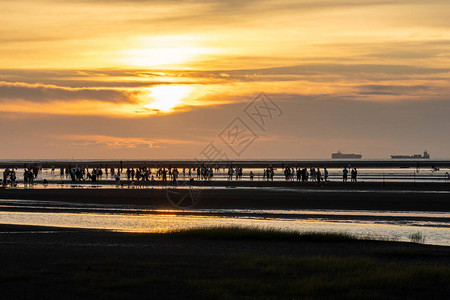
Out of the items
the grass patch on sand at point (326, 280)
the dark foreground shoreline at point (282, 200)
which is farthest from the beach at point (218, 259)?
the dark foreground shoreline at point (282, 200)

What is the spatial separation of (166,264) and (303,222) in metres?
15.8

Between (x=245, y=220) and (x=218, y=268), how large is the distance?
16.6m

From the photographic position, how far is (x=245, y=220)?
33844mm

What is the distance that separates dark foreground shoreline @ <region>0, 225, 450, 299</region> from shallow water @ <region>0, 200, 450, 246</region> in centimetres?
467

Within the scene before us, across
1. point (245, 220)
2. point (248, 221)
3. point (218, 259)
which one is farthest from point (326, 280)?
point (245, 220)

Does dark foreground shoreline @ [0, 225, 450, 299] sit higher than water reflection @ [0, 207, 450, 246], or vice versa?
dark foreground shoreline @ [0, 225, 450, 299]

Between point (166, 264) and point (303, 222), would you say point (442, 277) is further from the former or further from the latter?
point (303, 222)

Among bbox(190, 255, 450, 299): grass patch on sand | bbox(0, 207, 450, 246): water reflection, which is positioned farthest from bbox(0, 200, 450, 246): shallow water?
bbox(190, 255, 450, 299): grass patch on sand

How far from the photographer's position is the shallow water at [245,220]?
1137 inches

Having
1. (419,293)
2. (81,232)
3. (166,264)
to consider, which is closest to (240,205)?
(81,232)

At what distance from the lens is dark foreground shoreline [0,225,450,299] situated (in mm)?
14227

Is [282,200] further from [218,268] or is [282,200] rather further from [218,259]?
[218,268]

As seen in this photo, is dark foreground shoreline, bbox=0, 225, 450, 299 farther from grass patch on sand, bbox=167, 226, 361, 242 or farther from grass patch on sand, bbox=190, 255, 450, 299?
grass patch on sand, bbox=167, 226, 361, 242

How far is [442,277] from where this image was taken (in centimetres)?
1576
